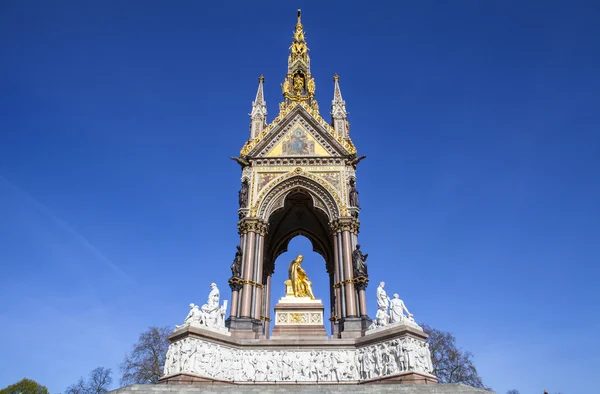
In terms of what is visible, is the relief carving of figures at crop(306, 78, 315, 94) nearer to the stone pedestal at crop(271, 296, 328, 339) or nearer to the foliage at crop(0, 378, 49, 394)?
the stone pedestal at crop(271, 296, 328, 339)

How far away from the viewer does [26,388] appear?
4109 centimetres

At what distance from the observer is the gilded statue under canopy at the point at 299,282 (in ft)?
65.4

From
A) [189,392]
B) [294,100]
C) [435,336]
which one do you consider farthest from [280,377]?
[435,336]

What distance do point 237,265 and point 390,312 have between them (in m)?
6.92

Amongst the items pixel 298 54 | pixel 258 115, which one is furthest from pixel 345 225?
pixel 298 54

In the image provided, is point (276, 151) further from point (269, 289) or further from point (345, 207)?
point (269, 289)

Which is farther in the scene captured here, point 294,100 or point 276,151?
point 294,100

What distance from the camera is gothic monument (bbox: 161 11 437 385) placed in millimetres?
15398

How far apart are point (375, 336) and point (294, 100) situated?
14.5 metres

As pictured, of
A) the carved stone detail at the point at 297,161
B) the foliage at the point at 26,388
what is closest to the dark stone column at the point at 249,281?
the carved stone detail at the point at 297,161

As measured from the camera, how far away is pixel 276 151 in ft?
73.6

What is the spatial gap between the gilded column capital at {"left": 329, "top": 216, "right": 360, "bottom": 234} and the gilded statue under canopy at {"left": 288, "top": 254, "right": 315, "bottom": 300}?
2432 mm

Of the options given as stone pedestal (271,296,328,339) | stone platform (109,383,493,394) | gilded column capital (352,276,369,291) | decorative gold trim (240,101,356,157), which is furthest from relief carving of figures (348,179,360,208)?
stone platform (109,383,493,394)

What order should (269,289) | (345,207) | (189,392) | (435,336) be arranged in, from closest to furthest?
(189,392)
(345,207)
(269,289)
(435,336)
